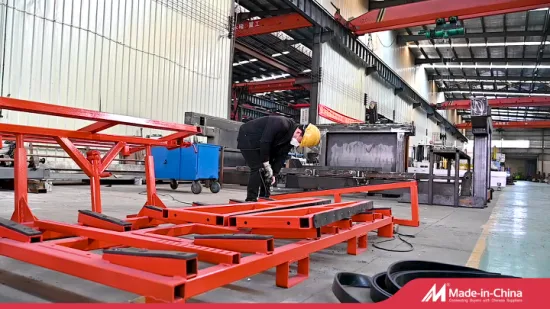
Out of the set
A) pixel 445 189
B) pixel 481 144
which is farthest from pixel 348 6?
pixel 445 189

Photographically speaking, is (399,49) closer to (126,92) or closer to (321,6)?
(321,6)

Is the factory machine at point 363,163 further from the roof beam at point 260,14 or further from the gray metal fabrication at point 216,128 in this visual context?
the roof beam at point 260,14

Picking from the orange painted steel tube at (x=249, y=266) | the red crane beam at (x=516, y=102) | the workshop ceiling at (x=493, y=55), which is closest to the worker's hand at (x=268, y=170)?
the orange painted steel tube at (x=249, y=266)

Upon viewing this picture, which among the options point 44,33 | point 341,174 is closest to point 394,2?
point 341,174

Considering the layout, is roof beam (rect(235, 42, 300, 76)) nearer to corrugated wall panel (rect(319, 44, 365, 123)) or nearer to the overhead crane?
corrugated wall panel (rect(319, 44, 365, 123))

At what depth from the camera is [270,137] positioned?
426cm

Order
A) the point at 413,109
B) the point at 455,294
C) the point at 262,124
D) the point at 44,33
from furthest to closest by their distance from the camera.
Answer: the point at 413,109, the point at 44,33, the point at 262,124, the point at 455,294

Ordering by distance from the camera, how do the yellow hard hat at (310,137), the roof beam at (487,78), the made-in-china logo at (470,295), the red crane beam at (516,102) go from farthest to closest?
the red crane beam at (516,102)
the roof beam at (487,78)
the yellow hard hat at (310,137)
the made-in-china logo at (470,295)

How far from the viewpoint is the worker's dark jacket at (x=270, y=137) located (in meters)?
4.29

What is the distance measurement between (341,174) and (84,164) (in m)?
5.57

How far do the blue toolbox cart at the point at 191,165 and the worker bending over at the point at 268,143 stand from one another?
8.19ft

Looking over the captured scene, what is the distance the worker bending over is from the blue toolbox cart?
8.19 ft

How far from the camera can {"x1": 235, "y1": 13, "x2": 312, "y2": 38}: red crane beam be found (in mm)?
11844

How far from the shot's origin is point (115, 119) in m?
2.73
